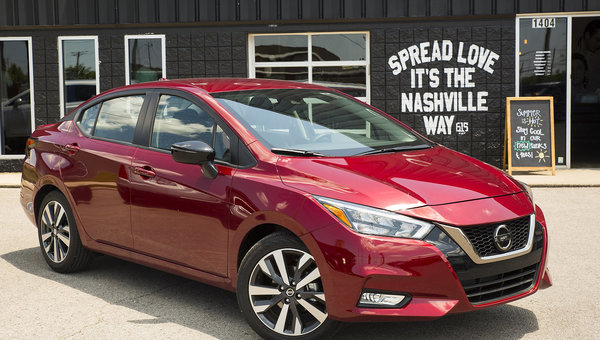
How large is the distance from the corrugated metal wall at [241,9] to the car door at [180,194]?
29.5 feet

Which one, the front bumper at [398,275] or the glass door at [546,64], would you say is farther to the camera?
the glass door at [546,64]

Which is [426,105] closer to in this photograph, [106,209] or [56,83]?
[56,83]

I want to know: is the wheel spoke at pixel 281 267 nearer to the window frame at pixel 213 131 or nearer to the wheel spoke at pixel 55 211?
the window frame at pixel 213 131

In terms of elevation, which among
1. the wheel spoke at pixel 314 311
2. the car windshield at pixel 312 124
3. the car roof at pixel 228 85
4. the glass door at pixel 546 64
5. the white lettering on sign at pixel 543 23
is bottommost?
the wheel spoke at pixel 314 311

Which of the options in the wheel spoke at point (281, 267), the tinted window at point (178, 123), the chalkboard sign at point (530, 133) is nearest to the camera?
the wheel spoke at point (281, 267)

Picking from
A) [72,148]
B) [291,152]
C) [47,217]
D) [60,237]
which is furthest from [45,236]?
[291,152]

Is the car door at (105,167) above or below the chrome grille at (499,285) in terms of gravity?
above

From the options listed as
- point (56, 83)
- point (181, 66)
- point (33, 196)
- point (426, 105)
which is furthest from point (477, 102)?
point (33, 196)

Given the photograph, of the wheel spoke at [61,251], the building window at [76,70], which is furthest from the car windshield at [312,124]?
the building window at [76,70]

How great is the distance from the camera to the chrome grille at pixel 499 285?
4.21 metres

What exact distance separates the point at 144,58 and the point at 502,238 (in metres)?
11.6

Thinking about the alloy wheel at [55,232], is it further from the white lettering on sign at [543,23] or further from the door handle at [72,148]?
the white lettering on sign at [543,23]

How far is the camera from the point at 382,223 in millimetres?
4125

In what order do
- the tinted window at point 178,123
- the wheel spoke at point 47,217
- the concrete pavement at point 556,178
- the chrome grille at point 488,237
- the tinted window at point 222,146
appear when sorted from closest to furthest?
the chrome grille at point 488,237
the tinted window at point 222,146
the tinted window at point 178,123
the wheel spoke at point 47,217
the concrete pavement at point 556,178
